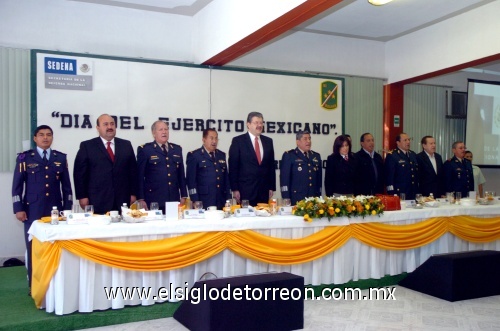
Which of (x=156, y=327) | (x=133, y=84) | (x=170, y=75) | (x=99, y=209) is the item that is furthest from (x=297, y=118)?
(x=156, y=327)

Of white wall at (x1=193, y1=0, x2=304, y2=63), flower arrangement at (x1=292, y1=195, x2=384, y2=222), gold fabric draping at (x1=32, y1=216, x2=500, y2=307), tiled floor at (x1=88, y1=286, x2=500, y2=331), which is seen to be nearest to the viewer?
gold fabric draping at (x1=32, y1=216, x2=500, y2=307)

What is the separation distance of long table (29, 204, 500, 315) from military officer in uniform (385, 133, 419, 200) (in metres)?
1.29

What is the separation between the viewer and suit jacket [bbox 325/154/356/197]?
20.3 feet

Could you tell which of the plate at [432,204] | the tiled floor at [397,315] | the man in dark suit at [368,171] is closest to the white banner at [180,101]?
the man in dark suit at [368,171]

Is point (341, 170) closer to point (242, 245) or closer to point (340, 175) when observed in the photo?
point (340, 175)

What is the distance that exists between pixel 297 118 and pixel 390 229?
3.04 meters

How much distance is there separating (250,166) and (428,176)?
8.55 feet

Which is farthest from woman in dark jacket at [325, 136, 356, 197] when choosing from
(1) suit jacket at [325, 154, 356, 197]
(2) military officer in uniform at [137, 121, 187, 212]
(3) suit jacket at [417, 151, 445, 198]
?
(2) military officer in uniform at [137, 121, 187, 212]

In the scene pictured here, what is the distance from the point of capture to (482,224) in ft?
16.8

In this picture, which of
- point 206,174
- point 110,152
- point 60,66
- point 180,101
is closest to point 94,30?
point 60,66

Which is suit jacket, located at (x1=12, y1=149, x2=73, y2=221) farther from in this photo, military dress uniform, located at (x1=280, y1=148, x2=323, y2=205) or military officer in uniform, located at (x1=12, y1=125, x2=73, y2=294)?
military dress uniform, located at (x1=280, y1=148, x2=323, y2=205)

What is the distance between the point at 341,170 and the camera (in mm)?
6191

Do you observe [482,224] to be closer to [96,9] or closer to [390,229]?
[390,229]

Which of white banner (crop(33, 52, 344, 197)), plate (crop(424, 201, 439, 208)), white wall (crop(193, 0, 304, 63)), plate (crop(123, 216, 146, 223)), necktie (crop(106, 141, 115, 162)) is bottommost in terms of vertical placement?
plate (crop(123, 216, 146, 223))
